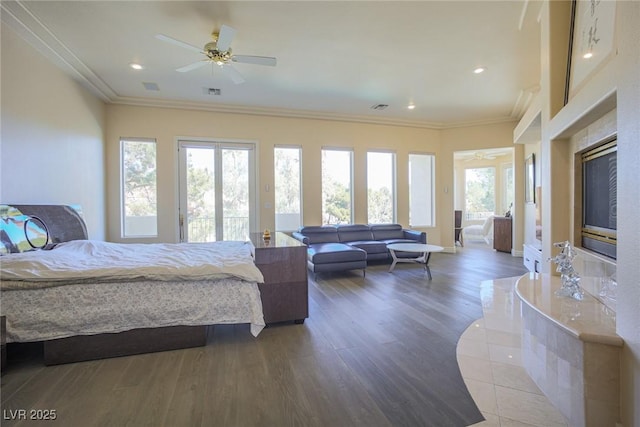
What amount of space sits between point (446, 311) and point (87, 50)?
16.9ft

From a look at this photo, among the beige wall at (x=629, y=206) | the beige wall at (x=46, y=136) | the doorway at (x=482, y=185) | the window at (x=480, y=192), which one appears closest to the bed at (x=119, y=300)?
the beige wall at (x=46, y=136)

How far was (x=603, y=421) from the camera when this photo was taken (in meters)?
1.36

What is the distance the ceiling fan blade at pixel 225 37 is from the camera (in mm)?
2603

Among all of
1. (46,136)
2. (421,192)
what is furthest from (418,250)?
(46,136)

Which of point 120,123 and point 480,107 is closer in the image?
point 120,123

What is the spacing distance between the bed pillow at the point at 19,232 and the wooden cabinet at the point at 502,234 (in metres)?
8.40

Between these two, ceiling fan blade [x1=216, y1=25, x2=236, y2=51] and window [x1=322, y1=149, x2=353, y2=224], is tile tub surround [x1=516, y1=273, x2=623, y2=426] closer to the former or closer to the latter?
ceiling fan blade [x1=216, y1=25, x2=236, y2=51]

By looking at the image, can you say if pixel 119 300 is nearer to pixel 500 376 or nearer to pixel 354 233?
pixel 500 376

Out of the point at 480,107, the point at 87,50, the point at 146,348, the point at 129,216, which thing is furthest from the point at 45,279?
the point at 480,107

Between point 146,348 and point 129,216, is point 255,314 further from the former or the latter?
point 129,216

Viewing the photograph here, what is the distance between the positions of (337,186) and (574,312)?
194 inches

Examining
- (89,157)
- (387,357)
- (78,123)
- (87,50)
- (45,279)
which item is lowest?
(387,357)

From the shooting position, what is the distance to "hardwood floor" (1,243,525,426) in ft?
5.35

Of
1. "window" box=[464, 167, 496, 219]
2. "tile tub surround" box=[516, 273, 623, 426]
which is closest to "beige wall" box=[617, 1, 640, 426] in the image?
"tile tub surround" box=[516, 273, 623, 426]
